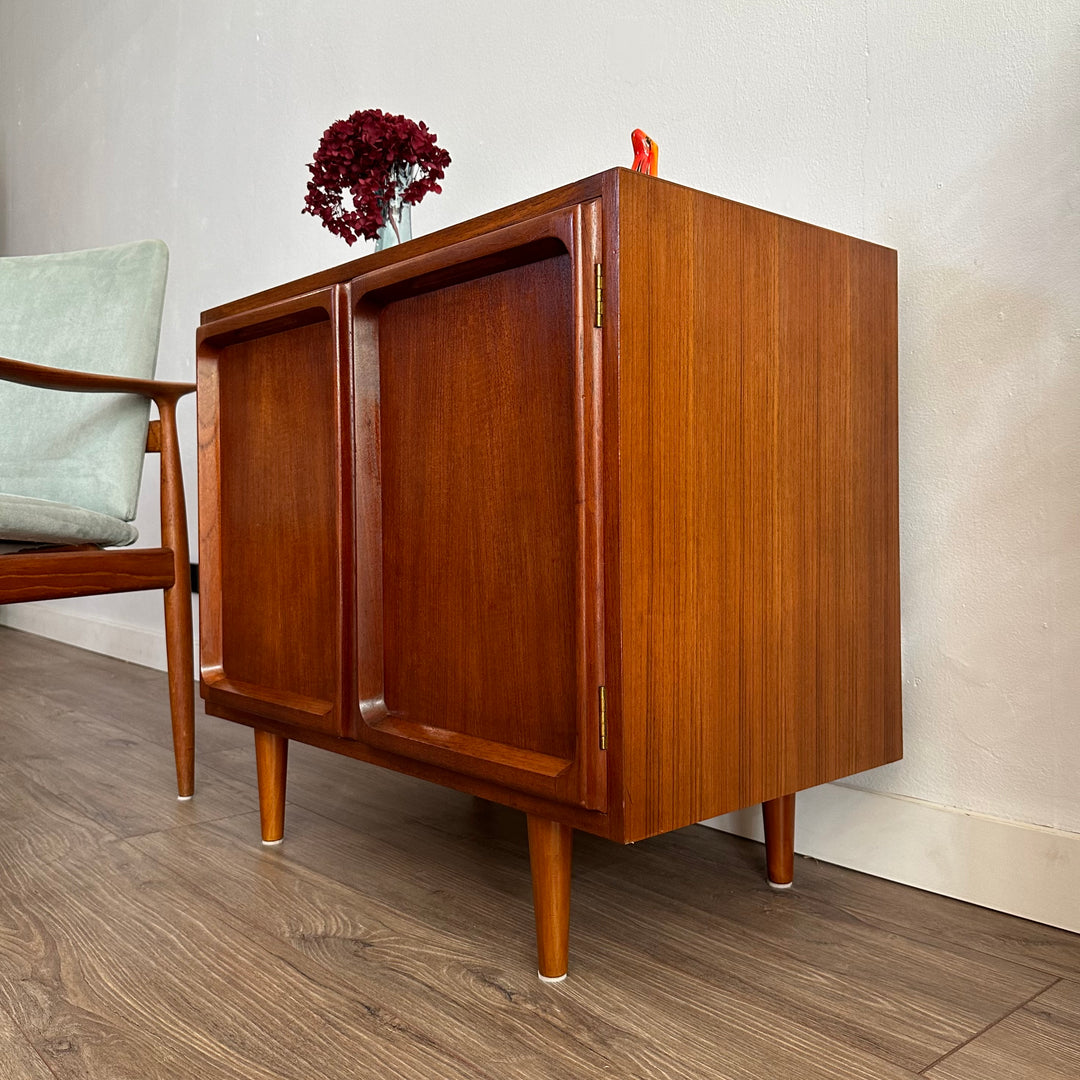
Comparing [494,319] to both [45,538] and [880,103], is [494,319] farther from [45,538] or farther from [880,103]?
[45,538]

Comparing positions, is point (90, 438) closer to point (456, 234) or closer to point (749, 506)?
point (456, 234)

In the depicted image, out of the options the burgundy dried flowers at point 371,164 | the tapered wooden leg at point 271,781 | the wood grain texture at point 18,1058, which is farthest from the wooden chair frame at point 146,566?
the wood grain texture at point 18,1058

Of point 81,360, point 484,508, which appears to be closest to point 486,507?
point 484,508

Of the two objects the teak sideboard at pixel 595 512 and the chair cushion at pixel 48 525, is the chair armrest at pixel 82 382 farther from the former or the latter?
the teak sideboard at pixel 595 512

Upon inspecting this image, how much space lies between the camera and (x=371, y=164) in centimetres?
121

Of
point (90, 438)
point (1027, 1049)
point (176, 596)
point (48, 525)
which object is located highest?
point (90, 438)

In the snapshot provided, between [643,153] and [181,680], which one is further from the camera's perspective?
[181,680]

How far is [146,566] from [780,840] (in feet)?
3.08

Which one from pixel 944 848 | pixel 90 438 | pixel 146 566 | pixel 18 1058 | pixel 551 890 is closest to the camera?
pixel 18 1058

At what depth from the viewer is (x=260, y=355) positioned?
1242 millimetres

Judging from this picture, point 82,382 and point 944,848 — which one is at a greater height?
point 82,382

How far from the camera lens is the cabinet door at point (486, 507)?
84 cm

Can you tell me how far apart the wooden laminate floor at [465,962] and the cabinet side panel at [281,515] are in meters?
0.22

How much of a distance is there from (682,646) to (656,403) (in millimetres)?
204
